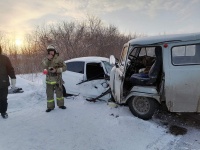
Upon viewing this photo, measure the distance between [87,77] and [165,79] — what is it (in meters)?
3.44

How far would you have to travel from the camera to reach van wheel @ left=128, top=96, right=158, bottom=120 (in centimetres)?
518

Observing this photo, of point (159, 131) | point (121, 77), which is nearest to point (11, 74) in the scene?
point (121, 77)

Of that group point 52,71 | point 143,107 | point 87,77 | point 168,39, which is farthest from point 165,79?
point 87,77

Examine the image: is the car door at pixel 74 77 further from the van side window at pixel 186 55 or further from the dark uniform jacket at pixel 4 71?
the van side window at pixel 186 55

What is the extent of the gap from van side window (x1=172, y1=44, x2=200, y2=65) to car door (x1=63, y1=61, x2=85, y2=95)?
12.0 ft

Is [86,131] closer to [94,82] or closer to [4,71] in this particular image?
[4,71]

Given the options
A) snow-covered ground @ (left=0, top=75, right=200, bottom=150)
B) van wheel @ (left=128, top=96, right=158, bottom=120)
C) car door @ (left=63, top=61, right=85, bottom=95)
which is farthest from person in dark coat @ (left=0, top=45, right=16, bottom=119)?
van wheel @ (left=128, top=96, right=158, bottom=120)

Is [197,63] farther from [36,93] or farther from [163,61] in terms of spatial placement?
[36,93]

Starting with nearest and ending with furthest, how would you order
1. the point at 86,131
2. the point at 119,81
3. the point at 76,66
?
the point at 86,131, the point at 119,81, the point at 76,66

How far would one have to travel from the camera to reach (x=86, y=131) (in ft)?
14.7

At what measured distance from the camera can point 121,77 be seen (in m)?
5.36

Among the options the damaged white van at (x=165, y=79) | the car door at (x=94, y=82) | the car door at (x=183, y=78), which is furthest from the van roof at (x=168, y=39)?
the car door at (x=94, y=82)

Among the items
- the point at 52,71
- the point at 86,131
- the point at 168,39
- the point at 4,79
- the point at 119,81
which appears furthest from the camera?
the point at 52,71

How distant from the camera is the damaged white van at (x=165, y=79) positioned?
4539mm
